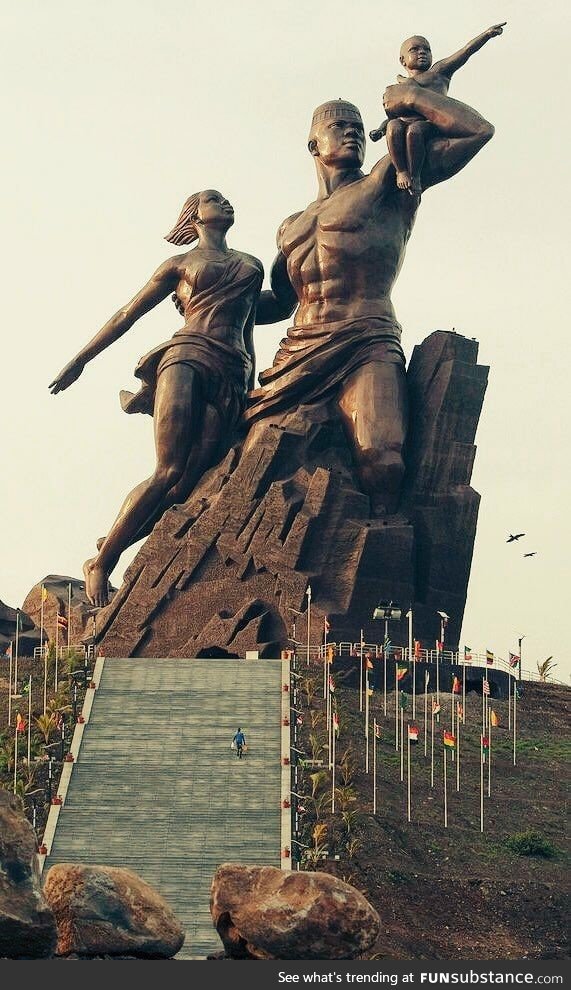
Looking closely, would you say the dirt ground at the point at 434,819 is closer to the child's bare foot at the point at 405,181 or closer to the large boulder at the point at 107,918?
the large boulder at the point at 107,918

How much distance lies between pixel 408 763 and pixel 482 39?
15049mm

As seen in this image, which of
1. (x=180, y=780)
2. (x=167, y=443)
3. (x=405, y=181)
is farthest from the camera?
(x=167, y=443)

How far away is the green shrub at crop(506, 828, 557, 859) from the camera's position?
Result: 110 ft

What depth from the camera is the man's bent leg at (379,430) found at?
42250 millimetres

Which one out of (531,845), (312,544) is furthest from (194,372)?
(531,845)

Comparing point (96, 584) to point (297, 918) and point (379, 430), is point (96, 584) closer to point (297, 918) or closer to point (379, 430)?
point (379, 430)

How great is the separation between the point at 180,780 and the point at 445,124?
48.1 feet

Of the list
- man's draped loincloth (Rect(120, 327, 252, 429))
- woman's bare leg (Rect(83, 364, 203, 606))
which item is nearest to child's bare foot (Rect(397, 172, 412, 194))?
man's draped loincloth (Rect(120, 327, 252, 429))

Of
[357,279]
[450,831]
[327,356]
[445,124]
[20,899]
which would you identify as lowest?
[20,899]

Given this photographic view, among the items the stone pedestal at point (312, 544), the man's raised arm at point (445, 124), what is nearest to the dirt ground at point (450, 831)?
the stone pedestal at point (312, 544)

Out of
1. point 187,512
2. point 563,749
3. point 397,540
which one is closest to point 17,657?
point 187,512

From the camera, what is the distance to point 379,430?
4228 cm

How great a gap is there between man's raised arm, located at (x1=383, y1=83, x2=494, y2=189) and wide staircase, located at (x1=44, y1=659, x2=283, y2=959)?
34.4 feet

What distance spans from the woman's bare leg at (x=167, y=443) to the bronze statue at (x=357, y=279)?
4.10 feet
